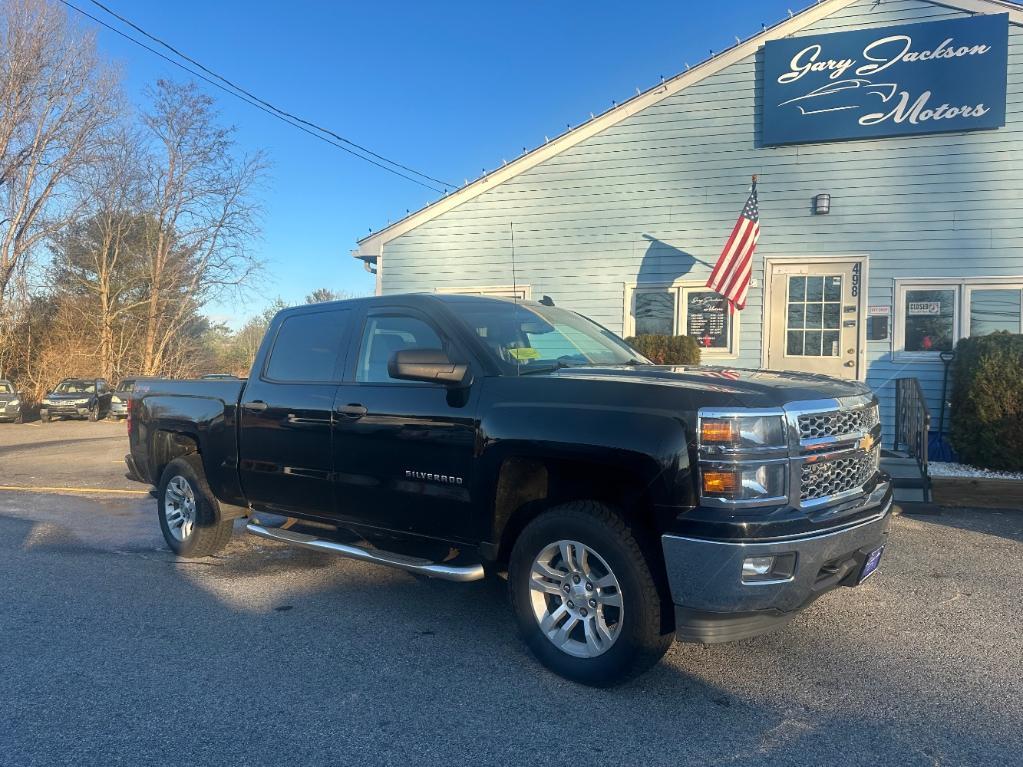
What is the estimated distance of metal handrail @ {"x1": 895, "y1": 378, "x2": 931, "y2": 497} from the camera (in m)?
7.47

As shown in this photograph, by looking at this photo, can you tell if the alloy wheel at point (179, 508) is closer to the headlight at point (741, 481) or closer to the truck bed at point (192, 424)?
the truck bed at point (192, 424)

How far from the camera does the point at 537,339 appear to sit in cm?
459

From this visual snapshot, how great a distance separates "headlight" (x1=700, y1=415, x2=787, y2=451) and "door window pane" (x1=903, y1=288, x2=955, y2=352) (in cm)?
806

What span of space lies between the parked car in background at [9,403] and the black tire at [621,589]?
25.2m

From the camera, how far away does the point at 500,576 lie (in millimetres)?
5449

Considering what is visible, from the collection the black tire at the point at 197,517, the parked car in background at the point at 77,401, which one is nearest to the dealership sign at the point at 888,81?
the black tire at the point at 197,517

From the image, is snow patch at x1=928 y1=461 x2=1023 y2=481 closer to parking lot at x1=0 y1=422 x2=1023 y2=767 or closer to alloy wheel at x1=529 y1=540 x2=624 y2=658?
parking lot at x1=0 y1=422 x2=1023 y2=767

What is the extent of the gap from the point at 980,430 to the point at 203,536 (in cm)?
777

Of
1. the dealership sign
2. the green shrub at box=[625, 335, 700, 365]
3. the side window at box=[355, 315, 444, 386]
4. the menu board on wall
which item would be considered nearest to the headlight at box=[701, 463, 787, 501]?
the side window at box=[355, 315, 444, 386]

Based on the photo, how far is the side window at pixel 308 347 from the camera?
16.3 ft

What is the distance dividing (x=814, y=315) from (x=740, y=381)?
767 cm

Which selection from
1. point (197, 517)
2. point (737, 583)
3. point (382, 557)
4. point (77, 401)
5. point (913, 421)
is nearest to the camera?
point (737, 583)

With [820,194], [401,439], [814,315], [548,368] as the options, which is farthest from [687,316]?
[401,439]

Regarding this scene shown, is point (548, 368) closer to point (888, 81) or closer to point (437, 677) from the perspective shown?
point (437, 677)
